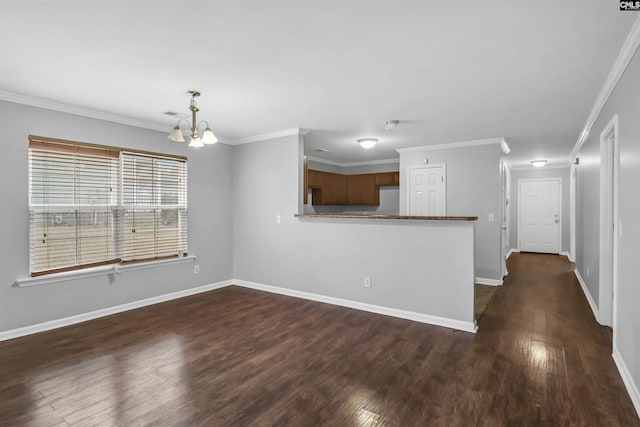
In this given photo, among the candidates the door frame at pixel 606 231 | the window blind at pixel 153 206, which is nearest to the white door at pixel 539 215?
the door frame at pixel 606 231

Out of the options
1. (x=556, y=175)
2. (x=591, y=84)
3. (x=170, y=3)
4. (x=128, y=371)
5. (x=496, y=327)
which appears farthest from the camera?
(x=556, y=175)

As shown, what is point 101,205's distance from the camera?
392cm

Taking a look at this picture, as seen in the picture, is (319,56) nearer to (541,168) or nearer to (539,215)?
(541,168)

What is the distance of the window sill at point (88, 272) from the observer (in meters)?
3.35

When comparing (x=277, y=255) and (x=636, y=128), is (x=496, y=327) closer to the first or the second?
(x=636, y=128)

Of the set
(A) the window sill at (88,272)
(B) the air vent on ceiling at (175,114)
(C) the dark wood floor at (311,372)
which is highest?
(B) the air vent on ceiling at (175,114)

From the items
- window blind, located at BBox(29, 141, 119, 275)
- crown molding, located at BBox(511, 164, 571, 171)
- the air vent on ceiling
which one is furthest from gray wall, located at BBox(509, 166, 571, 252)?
window blind, located at BBox(29, 141, 119, 275)

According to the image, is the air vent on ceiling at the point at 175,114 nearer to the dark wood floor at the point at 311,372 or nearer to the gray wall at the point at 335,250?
the gray wall at the point at 335,250

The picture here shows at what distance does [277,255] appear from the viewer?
4992mm

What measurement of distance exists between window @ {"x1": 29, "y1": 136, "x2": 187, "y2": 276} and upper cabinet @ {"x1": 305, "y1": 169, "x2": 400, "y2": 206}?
10.6 ft

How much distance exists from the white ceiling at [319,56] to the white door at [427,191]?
1.86m

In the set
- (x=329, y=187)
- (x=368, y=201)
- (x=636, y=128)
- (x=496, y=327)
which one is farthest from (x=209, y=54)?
(x=368, y=201)

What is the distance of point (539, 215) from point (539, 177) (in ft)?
3.40

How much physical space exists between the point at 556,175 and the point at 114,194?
10.1 meters
